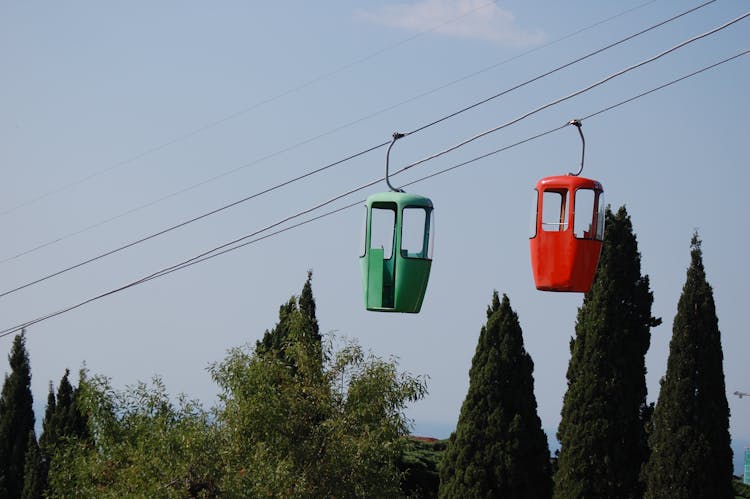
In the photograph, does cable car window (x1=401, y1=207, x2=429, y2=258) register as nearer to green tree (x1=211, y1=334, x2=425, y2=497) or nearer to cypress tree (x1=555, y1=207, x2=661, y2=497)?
green tree (x1=211, y1=334, x2=425, y2=497)

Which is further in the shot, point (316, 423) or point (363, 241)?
point (316, 423)

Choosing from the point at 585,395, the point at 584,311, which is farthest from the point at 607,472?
the point at 584,311

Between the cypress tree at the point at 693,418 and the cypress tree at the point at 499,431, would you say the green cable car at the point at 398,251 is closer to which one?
the cypress tree at the point at 693,418

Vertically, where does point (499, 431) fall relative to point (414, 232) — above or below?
below

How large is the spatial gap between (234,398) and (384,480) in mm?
2971

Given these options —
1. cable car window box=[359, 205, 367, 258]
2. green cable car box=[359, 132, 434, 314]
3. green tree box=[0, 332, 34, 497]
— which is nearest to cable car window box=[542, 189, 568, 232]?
green cable car box=[359, 132, 434, 314]

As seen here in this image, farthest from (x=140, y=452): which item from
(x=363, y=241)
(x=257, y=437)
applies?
(x=363, y=241)

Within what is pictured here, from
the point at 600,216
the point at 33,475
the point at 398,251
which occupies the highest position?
the point at 600,216

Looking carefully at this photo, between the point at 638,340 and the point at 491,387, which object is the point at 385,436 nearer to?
the point at 491,387

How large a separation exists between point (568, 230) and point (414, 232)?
5.80ft

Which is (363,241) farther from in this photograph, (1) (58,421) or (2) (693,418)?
(1) (58,421)

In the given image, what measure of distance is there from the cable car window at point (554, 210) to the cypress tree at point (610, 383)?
1023 cm

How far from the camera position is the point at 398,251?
13.3 meters

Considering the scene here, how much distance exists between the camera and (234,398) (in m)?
20.8
